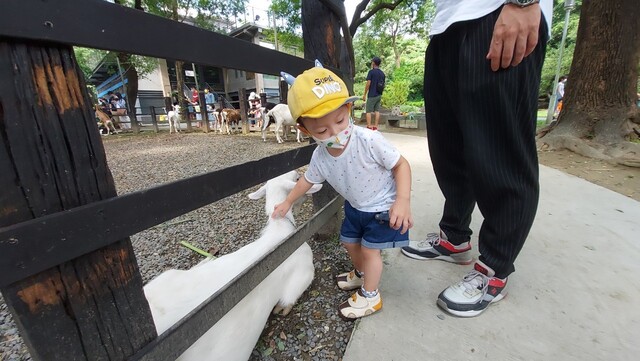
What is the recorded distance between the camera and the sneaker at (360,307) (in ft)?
4.49

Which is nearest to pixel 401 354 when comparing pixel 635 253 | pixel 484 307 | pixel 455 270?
pixel 484 307

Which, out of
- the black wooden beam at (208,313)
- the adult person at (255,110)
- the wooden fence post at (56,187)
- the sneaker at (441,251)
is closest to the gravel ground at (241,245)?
the black wooden beam at (208,313)

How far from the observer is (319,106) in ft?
3.61

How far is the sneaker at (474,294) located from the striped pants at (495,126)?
5 cm

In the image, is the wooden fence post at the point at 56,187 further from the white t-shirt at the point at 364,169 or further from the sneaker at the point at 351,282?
the sneaker at the point at 351,282

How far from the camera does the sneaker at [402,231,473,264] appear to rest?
1747 mm

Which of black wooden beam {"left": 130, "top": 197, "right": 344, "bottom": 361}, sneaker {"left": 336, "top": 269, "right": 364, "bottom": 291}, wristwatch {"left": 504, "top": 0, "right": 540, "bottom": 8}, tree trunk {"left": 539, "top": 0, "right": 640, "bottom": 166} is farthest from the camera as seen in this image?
tree trunk {"left": 539, "top": 0, "right": 640, "bottom": 166}

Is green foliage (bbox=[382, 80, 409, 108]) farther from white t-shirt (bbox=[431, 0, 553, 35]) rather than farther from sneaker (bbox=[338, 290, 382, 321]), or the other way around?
sneaker (bbox=[338, 290, 382, 321])

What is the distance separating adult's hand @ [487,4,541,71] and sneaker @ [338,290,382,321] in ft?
3.67

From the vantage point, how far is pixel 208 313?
0.99 metres

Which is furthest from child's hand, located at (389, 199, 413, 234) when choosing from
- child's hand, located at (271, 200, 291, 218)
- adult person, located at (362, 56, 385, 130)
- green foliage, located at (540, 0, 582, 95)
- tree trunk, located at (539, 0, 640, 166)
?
green foliage, located at (540, 0, 582, 95)

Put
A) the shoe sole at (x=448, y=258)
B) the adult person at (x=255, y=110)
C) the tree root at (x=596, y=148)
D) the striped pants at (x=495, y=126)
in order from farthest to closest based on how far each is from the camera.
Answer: the adult person at (x=255, y=110) < the tree root at (x=596, y=148) < the shoe sole at (x=448, y=258) < the striped pants at (x=495, y=126)

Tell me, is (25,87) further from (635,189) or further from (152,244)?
(635,189)

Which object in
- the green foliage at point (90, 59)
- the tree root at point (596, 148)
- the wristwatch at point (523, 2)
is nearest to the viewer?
the wristwatch at point (523, 2)
